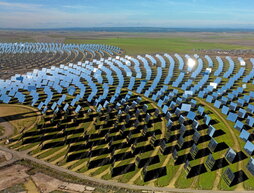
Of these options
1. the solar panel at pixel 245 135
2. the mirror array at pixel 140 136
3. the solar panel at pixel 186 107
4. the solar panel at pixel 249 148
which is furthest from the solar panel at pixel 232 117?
the solar panel at pixel 249 148

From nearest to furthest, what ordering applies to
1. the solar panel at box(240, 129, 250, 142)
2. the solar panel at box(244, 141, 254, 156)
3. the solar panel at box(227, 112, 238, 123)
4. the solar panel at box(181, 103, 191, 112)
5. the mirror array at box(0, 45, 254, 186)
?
the mirror array at box(0, 45, 254, 186)
the solar panel at box(244, 141, 254, 156)
the solar panel at box(240, 129, 250, 142)
the solar panel at box(227, 112, 238, 123)
the solar panel at box(181, 103, 191, 112)

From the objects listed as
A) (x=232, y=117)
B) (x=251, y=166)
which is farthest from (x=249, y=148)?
(x=232, y=117)

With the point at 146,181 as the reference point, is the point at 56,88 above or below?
above

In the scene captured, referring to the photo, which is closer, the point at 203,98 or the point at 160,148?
the point at 160,148

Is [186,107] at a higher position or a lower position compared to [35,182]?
higher

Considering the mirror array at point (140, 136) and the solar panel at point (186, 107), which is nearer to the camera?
the mirror array at point (140, 136)

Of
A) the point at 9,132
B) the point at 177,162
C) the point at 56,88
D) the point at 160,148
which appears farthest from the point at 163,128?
the point at 56,88

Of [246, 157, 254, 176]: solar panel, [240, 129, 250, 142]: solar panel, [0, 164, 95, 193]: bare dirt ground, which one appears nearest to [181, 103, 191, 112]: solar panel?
[240, 129, 250, 142]: solar panel

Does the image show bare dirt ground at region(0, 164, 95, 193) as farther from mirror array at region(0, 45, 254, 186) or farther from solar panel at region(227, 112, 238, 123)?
solar panel at region(227, 112, 238, 123)

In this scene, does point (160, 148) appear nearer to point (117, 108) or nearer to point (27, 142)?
point (117, 108)

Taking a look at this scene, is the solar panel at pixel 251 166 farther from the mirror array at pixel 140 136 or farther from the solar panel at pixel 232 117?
the solar panel at pixel 232 117

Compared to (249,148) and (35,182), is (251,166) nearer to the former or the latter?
(249,148)
